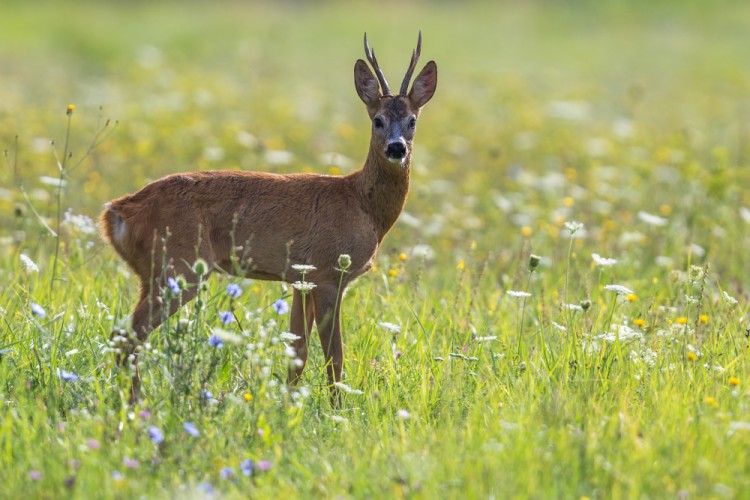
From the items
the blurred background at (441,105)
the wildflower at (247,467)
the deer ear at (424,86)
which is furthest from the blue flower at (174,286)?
the deer ear at (424,86)

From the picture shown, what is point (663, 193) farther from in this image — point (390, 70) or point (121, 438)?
point (390, 70)

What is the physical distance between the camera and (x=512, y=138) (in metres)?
12.5

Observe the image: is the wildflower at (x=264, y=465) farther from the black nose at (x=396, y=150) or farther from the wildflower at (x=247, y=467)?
the black nose at (x=396, y=150)

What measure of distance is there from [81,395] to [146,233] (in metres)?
0.88

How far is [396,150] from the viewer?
5395 millimetres

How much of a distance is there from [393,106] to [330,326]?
3.80ft

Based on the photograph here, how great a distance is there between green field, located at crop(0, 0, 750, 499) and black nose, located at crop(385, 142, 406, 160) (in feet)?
2.41

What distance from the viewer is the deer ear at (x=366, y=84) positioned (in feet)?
18.9

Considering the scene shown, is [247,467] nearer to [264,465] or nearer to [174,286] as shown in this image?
[264,465]

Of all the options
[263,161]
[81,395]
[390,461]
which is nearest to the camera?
[390,461]

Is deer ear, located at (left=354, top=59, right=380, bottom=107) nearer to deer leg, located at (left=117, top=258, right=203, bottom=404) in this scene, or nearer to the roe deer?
the roe deer

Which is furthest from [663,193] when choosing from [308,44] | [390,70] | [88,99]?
[308,44]

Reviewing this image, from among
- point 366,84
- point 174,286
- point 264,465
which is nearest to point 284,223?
point 366,84

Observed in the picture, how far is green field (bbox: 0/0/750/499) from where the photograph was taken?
12.7 feet
